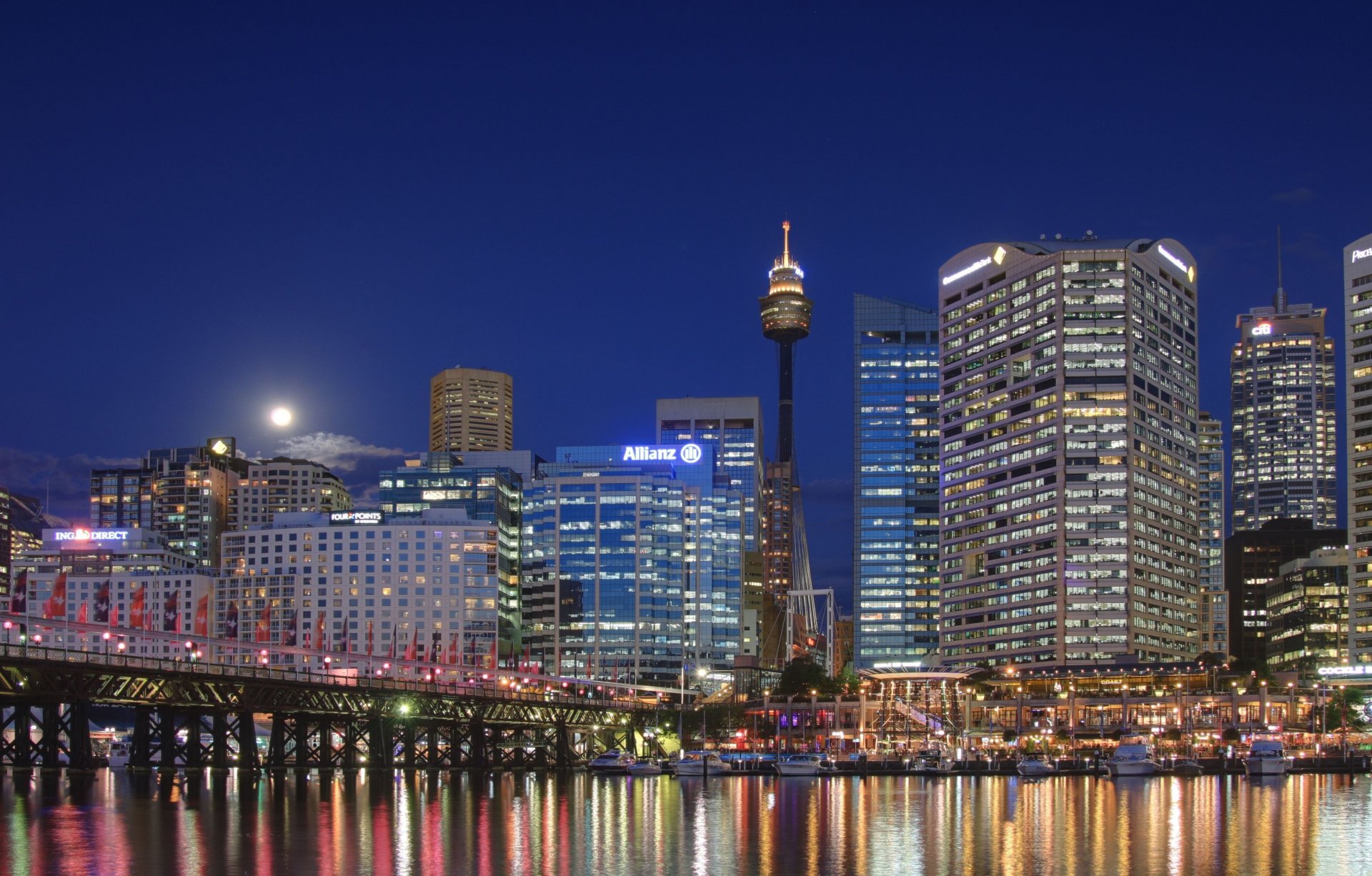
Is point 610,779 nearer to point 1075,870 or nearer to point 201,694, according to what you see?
point 201,694

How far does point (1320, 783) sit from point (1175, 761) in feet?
80.1

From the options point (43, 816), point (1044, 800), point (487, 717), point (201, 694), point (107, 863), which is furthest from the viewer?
point (487, 717)

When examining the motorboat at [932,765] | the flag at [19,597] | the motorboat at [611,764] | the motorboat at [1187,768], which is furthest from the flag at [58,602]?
the motorboat at [1187,768]

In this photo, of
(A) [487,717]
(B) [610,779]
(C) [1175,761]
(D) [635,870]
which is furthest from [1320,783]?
(D) [635,870]

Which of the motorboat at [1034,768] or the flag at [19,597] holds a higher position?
the flag at [19,597]

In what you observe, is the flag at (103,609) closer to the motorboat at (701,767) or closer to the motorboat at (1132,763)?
the motorboat at (701,767)

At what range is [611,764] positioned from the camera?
189500 millimetres

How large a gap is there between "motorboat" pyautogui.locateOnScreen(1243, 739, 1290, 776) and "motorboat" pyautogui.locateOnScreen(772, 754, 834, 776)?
1892 inches

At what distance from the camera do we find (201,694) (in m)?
148

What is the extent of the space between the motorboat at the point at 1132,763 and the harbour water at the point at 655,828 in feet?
84.4

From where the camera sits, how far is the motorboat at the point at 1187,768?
193 meters

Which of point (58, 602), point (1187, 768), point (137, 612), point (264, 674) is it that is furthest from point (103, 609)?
point (1187, 768)

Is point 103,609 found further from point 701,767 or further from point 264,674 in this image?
point 701,767

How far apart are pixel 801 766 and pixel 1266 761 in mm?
53213
